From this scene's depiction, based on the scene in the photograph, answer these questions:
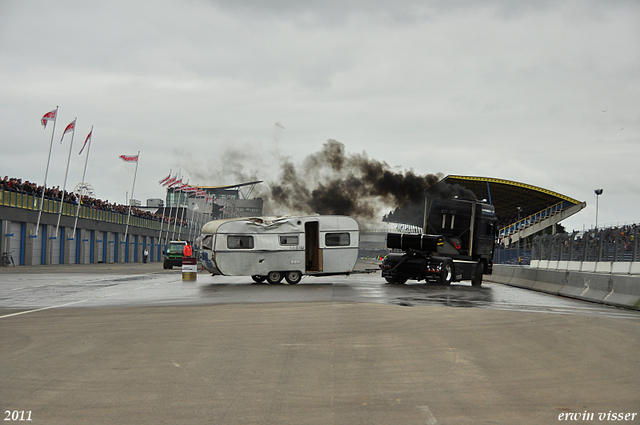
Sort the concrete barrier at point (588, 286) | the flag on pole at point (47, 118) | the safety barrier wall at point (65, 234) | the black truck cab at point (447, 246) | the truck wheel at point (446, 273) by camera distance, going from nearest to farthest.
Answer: the concrete barrier at point (588, 286)
the truck wheel at point (446, 273)
the black truck cab at point (447, 246)
the safety barrier wall at point (65, 234)
the flag on pole at point (47, 118)

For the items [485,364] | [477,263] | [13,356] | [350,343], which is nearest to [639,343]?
[485,364]

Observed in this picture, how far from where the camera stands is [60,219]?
5309 centimetres

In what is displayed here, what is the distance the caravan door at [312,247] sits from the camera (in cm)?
2600

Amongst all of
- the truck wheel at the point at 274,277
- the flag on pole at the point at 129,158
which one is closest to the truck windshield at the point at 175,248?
the flag on pole at the point at 129,158

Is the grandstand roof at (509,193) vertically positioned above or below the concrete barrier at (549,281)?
above

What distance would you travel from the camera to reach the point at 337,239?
26203 millimetres

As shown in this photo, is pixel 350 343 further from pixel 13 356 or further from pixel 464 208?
pixel 464 208

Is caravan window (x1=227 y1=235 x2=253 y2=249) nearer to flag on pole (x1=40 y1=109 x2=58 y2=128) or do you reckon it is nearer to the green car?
the green car

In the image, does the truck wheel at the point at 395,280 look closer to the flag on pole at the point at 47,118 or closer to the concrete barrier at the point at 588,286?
the concrete barrier at the point at 588,286

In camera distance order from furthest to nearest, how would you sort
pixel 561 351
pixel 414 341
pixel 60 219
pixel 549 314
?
pixel 60 219 → pixel 549 314 → pixel 414 341 → pixel 561 351

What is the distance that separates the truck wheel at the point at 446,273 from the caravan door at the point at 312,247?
202 inches

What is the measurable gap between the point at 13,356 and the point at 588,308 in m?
13.6

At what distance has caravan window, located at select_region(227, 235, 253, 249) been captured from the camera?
2500 centimetres

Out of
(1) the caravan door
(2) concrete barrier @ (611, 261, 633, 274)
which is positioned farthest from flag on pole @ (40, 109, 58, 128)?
(2) concrete barrier @ (611, 261, 633, 274)
